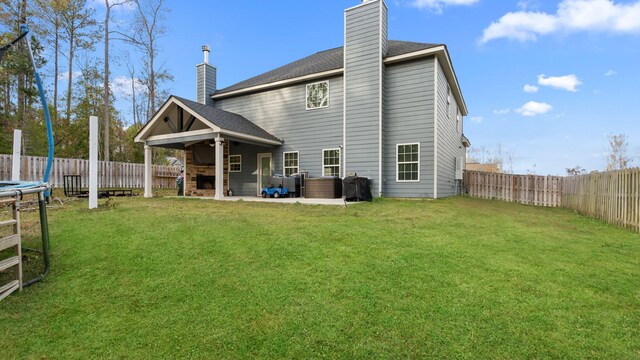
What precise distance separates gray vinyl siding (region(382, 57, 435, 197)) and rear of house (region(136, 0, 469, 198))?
3 centimetres

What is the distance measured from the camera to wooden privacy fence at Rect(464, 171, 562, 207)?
1284 centimetres

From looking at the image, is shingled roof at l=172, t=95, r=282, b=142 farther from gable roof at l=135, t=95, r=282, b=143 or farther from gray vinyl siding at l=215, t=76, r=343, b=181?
gray vinyl siding at l=215, t=76, r=343, b=181

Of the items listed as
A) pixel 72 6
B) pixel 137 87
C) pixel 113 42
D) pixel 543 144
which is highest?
pixel 72 6

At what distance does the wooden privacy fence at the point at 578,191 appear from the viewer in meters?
6.41

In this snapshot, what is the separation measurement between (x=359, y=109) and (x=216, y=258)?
8555 mm

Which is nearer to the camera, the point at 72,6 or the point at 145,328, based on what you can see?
the point at 145,328

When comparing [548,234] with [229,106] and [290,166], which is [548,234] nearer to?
[290,166]

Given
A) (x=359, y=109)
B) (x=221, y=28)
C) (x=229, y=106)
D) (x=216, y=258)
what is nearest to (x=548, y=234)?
(x=216, y=258)

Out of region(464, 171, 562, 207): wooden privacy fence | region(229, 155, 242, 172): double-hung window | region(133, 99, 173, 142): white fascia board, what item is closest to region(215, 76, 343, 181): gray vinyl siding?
region(229, 155, 242, 172): double-hung window

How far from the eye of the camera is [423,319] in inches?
94.6

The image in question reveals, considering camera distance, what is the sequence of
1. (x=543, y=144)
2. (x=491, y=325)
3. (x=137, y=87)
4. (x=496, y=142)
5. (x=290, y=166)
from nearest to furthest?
(x=491, y=325), (x=290, y=166), (x=543, y=144), (x=137, y=87), (x=496, y=142)

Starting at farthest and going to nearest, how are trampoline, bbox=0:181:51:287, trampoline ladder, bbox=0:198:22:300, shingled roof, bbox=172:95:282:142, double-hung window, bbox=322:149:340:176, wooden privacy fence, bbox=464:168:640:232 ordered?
double-hung window, bbox=322:149:340:176 < shingled roof, bbox=172:95:282:142 < wooden privacy fence, bbox=464:168:640:232 < trampoline, bbox=0:181:51:287 < trampoline ladder, bbox=0:198:22:300

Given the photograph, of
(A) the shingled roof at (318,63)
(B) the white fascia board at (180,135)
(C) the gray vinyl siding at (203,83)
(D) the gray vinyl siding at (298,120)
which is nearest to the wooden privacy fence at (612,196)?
(A) the shingled roof at (318,63)

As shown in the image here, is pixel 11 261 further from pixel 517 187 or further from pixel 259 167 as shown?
pixel 517 187
